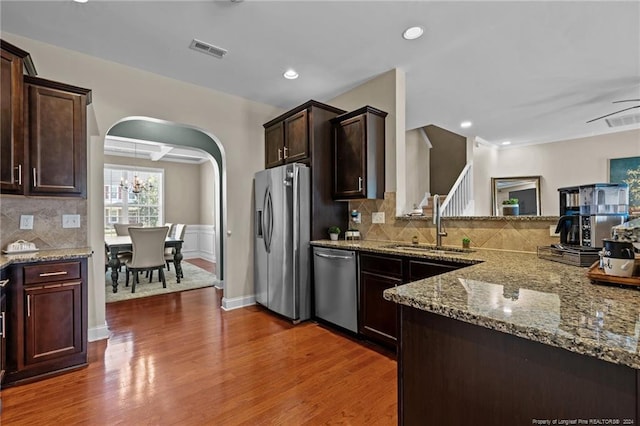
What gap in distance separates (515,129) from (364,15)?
15.7 ft

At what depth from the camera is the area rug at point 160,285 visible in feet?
14.3

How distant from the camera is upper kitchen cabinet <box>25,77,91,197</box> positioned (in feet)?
7.95

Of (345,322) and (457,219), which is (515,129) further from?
(345,322)

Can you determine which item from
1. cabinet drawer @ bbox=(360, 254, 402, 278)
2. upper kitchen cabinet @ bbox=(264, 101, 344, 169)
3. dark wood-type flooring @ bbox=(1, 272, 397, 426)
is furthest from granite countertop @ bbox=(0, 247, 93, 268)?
cabinet drawer @ bbox=(360, 254, 402, 278)

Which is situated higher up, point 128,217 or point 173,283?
point 128,217

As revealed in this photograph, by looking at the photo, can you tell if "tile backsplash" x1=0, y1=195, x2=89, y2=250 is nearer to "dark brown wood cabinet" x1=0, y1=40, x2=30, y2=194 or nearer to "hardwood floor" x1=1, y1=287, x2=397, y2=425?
"dark brown wood cabinet" x1=0, y1=40, x2=30, y2=194

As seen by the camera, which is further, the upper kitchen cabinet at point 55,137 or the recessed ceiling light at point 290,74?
the recessed ceiling light at point 290,74

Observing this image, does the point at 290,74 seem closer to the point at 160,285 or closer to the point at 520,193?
the point at 160,285

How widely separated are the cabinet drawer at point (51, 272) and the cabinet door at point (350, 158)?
2.59m

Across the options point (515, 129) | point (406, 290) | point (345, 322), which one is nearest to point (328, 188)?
point (345, 322)

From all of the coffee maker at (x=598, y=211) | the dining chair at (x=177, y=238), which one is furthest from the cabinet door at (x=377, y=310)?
the dining chair at (x=177, y=238)

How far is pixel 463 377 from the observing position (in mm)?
1012

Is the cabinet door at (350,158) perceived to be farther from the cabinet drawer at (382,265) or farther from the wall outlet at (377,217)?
the cabinet drawer at (382,265)

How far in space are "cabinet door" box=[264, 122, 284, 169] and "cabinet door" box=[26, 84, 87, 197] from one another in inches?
80.2
